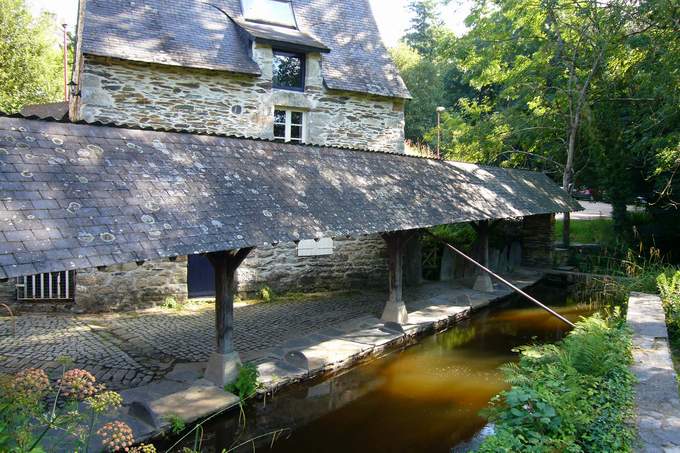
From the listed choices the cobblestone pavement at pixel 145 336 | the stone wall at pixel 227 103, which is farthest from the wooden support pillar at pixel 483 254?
the stone wall at pixel 227 103

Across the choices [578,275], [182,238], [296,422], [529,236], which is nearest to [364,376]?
[296,422]

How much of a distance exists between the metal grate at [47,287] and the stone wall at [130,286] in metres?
0.33

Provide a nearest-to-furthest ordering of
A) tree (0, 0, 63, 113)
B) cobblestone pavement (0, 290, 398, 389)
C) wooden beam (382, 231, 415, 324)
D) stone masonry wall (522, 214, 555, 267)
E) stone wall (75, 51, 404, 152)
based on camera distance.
→ cobblestone pavement (0, 290, 398, 389)
wooden beam (382, 231, 415, 324)
stone wall (75, 51, 404, 152)
stone masonry wall (522, 214, 555, 267)
tree (0, 0, 63, 113)

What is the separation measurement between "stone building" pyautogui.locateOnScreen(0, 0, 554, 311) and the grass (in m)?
9.28

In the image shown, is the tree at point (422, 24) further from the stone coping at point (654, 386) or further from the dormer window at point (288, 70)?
the stone coping at point (654, 386)

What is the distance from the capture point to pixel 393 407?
18.6ft

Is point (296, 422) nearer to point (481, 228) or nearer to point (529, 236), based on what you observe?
point (481, 228)

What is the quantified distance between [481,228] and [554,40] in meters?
Result: 6.99

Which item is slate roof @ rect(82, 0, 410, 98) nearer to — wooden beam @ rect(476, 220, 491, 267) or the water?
wooden beam @ rect(476, 220, 491, 267)

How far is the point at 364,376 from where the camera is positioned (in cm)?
654

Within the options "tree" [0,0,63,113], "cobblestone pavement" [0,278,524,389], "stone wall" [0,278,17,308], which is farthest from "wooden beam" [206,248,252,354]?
"tree" [0,0,63,113]

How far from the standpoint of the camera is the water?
16.0 ft

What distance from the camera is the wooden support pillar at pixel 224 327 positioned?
5.50 m

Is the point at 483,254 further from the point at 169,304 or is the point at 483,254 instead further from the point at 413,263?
the point at 169,304
